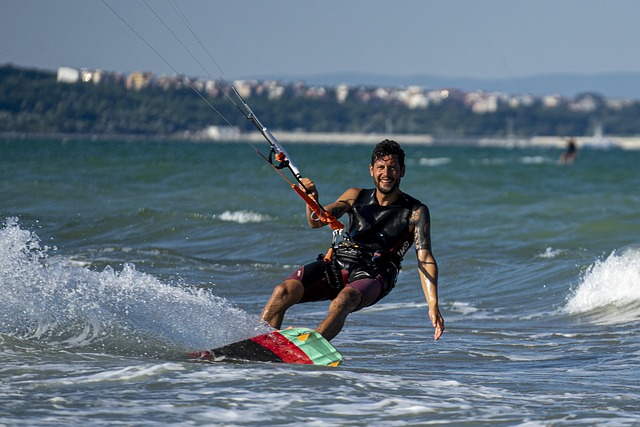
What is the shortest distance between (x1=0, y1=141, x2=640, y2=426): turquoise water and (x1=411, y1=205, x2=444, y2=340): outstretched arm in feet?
1.17

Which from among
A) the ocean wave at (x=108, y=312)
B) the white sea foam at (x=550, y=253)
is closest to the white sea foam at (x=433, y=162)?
the white sea foam at (x=550, y=253)

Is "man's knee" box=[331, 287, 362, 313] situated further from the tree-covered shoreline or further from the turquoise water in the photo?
the tree-covered shoreline

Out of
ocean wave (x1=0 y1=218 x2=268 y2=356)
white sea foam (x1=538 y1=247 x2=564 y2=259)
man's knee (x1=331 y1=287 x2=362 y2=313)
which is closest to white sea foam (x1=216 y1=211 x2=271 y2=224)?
white sea foam (x1=538 y1=247 x2=564 y2=259)

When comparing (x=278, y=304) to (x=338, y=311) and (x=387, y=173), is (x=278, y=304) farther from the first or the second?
(x=387, y=173)

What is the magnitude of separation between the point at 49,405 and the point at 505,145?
163 metres

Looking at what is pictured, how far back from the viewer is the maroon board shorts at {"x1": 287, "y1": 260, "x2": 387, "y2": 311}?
22.2 ft

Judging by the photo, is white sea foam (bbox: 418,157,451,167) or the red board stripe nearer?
the red board stripe

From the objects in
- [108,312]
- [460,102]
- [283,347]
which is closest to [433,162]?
[108,312]

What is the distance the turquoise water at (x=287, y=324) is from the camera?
209 inches

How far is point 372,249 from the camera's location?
704 cm

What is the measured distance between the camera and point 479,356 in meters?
7.66

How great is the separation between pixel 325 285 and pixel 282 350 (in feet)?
2.13

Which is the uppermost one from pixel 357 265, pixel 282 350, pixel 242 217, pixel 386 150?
pixel 242 217

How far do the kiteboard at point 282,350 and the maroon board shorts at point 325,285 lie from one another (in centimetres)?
38
